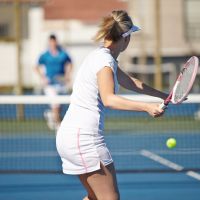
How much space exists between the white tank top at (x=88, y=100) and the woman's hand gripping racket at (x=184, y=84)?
41cm

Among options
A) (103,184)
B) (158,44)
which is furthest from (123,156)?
(103,184)

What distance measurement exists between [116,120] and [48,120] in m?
1.60

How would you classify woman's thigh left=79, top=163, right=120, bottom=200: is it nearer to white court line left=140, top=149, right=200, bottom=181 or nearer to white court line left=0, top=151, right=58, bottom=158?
white court line left=140, top=149, right=200, bottom=181

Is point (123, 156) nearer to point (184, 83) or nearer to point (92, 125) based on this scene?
point (184, 83)

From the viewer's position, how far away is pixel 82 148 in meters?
4.75

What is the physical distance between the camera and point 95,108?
4.76 meters

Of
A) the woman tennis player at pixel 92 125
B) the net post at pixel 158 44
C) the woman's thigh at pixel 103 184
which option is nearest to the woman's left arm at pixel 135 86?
the woman tennis player at pixel 92 125

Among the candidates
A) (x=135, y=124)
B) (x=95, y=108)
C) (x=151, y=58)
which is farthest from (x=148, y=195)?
(x=151, y=58)

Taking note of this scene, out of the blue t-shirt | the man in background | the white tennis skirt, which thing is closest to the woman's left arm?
the white tennis skirt

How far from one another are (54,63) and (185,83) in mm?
9158

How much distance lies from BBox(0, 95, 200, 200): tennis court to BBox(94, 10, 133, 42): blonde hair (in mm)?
2986

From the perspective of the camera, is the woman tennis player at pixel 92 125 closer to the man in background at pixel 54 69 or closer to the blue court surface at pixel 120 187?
the blue court surface at pixel 120 187

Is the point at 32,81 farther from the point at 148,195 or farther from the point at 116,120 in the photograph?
the point at 148,195

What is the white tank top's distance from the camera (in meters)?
4.71
